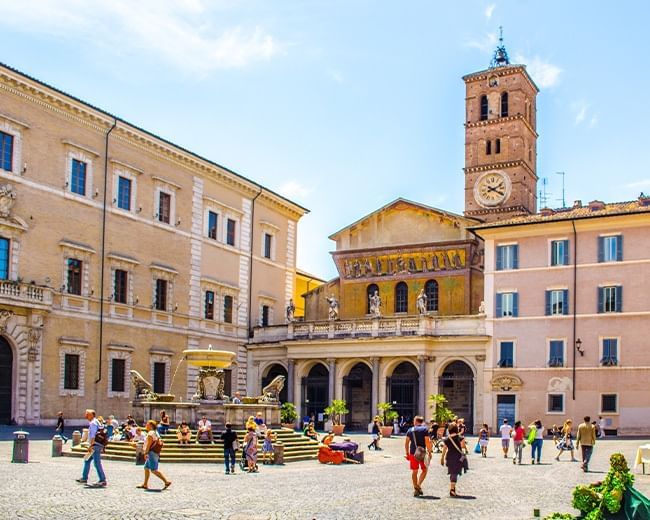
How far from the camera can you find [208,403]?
102ft

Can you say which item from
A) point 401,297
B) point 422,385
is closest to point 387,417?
point 422,385

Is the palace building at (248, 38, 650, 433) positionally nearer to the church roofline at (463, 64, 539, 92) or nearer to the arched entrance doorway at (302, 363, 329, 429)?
the arched entrance doorway at (302, 363, 329, 429)

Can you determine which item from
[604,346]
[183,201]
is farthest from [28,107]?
[604,346]

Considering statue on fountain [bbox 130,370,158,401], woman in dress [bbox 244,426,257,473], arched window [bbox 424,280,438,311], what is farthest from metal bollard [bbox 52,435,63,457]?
arched window [bbox 424,280,438,311]

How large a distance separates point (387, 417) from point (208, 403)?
18.0 m

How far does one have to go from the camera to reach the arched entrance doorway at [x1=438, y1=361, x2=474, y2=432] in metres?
50.5

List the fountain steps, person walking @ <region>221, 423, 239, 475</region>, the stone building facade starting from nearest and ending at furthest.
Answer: person walking @ <region>221, 423, 239, 475</region> → the fountain steps → the stone building facade

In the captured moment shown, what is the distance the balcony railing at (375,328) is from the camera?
49678 mm

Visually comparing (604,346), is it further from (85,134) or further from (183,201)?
(85,134)

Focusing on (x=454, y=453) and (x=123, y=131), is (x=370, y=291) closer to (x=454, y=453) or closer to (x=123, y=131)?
(x=123, y=131)

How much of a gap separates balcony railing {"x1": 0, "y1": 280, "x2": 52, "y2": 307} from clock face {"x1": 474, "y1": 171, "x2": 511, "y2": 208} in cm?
3405

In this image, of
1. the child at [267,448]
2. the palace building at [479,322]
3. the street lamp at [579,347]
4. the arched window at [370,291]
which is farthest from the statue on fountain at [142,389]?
the arched window at [370,291]

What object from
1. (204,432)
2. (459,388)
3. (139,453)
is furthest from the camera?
(459,388)

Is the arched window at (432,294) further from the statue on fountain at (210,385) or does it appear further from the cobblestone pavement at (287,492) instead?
the cobblestone pavement at (287,492)
